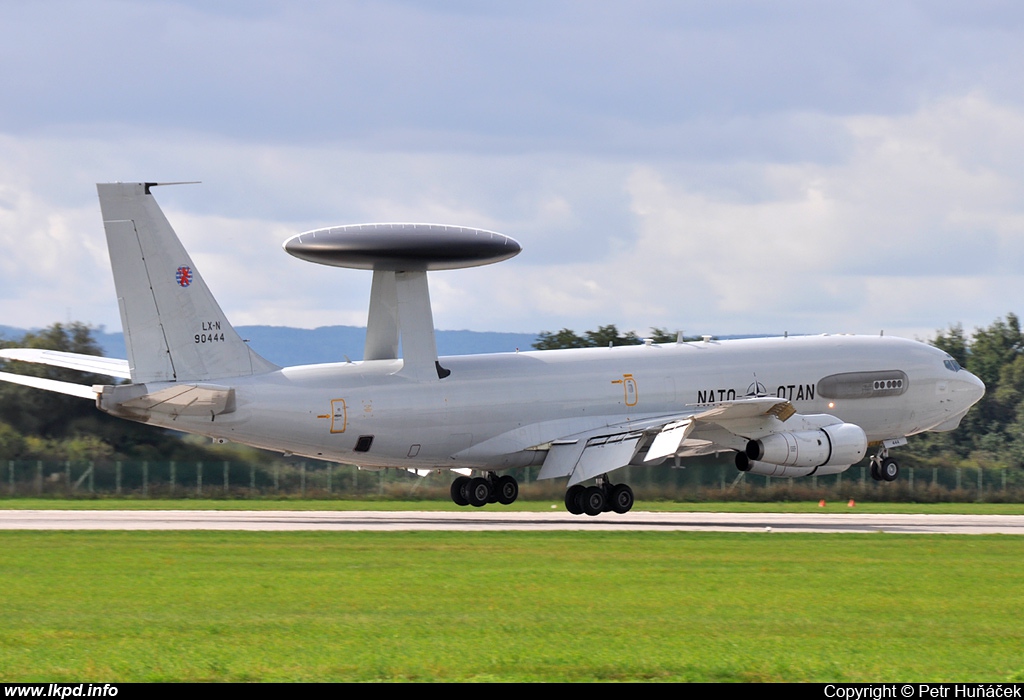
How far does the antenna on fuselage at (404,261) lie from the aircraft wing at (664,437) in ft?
14.4

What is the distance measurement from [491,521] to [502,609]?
65.1ft

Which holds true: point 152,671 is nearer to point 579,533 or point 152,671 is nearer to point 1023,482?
point 579,533

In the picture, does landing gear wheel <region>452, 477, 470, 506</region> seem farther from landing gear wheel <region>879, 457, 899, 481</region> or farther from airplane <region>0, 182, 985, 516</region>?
landing gear wheel <region>879, 457, 899, 481</region>

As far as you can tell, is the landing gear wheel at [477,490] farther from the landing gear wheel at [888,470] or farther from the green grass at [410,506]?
the landing gear wheel at [888,470]

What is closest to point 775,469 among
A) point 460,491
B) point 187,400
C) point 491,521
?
point 491,521

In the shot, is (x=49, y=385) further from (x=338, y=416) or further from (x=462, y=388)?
(x=462, y=388)

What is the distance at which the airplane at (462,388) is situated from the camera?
112ft

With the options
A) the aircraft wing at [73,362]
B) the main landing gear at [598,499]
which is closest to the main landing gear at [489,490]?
the main landing gear at [598,499]

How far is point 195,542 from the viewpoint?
30125 millimetres

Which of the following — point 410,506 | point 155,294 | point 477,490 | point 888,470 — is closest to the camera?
point 155,294

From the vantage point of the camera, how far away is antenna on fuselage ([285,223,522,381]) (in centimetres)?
3544

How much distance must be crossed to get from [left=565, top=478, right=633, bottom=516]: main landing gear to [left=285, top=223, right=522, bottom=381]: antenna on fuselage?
541cm

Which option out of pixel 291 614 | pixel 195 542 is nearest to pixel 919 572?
pixel 291 614

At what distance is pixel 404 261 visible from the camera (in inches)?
1443
